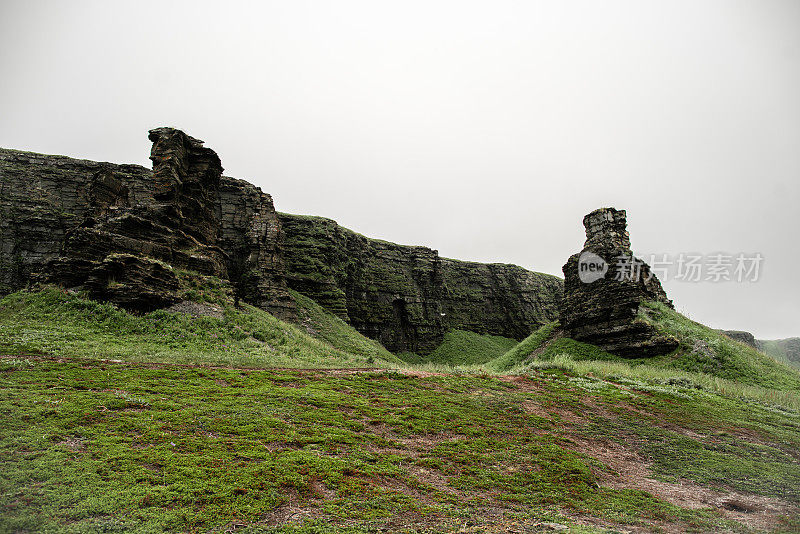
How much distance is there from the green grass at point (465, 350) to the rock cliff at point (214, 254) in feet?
5.71

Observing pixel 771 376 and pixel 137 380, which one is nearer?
pixel 137 380

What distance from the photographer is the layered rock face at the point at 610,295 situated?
29953 mm

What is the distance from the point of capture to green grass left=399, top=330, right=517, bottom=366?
197 ft

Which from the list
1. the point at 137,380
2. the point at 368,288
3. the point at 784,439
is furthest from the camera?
the point at 368,288

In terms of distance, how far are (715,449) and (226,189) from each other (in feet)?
161

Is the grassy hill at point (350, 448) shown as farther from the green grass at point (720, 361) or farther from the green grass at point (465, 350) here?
the green grass at point (465, 350)

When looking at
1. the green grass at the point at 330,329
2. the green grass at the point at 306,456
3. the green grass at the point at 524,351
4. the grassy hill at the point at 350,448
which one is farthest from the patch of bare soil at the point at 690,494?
the green grass at the point at 330,329

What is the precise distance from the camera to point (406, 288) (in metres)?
63.6

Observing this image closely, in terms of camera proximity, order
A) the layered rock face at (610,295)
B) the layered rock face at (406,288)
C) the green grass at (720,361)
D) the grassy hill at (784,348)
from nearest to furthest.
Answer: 1. the green grass at (720,361)
2. the layered rock face at (610,295)
3. the layered rock face at (406,288)
4. the grassy hill at (784,348)

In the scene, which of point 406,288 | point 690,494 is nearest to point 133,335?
point 690,494

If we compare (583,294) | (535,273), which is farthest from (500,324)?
(583,294)

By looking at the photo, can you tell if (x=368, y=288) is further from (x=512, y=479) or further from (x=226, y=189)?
(x=512, y=479)

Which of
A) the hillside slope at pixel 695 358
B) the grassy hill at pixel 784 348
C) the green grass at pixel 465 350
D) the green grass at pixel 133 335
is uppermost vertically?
the grassy hill at pixel 784 348

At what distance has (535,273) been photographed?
79.7 metres
